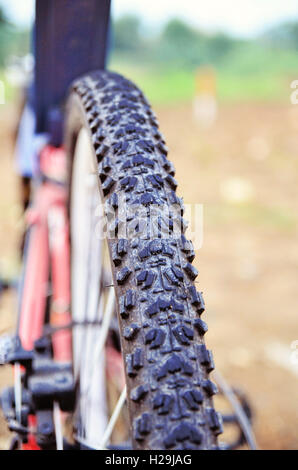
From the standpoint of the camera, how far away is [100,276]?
5.27ft

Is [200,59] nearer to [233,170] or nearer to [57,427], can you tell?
[233,170]

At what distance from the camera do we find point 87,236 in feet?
5.30

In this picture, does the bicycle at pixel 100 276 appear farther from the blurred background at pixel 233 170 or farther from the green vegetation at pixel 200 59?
the green vegetation at pixel 200 59

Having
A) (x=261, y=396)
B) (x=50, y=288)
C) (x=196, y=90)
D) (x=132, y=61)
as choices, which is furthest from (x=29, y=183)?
(x=132, y=61)

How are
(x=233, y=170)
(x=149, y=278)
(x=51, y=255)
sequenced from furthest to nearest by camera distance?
1. (x=233, y=170)
2. (x=51, y=255)
3. (x=149, y=278)

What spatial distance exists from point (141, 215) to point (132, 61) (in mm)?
7795

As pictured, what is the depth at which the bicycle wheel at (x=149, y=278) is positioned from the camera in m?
0.85

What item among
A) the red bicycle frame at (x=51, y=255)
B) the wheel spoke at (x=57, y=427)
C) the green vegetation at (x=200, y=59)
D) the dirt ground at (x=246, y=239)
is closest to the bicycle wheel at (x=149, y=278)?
the wheel spoke at (x=57, y=427)

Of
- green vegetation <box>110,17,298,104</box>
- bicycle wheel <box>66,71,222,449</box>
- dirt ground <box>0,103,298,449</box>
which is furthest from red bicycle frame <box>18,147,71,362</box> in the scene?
green vegetation <box>110,17,298,104</box>

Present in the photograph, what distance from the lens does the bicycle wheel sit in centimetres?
85

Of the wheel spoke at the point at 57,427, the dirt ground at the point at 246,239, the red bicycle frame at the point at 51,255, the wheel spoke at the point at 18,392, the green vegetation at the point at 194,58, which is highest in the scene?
the green vegetation at the point at 194,58

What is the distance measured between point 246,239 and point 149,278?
11.4 feet

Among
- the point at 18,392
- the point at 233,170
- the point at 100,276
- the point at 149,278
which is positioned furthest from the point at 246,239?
the point at 149,278

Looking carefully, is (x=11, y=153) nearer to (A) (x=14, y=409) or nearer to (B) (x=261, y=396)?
(B) (x=261, y=396)
